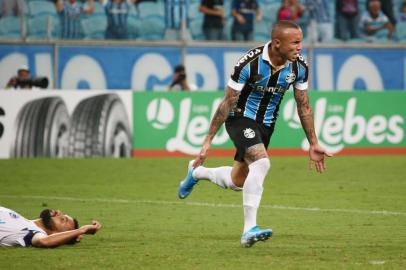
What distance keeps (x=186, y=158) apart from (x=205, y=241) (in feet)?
37.9

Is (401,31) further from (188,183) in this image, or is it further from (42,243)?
(42,243)

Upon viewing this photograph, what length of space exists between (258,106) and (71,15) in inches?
551

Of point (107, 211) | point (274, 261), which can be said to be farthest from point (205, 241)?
point (107, 211)

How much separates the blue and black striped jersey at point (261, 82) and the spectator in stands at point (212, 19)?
1428 centimetres

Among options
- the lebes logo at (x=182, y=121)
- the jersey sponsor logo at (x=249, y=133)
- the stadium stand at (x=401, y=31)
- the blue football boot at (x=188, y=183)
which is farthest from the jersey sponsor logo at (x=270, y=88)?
the stadium stand at (x=401, y=31)

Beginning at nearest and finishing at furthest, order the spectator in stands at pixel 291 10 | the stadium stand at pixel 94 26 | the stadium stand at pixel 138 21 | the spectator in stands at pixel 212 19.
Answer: the stadium stand at pixel 138 21
the stadium stand at pixel 94 26
the spectator in stands at pixel 212 19
the spectator in stands at pixel 291 10

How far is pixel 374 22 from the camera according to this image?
26062 mm

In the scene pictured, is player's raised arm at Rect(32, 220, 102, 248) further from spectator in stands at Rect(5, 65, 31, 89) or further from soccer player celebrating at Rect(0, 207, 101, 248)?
spectator in stands at Rect(5, 65, 31, 89)

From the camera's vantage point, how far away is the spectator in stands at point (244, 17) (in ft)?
80.6

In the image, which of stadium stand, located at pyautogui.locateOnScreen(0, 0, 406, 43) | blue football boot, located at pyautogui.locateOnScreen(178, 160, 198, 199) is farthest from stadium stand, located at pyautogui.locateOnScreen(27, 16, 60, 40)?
blue football boot, located at pyautogui.locateOnScreen(178, 160, 198, 199)

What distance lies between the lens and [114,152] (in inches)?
845

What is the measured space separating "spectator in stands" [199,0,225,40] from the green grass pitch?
12.5 ft

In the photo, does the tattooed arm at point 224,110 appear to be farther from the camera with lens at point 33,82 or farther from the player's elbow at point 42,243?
the camera with lens at point 33,82

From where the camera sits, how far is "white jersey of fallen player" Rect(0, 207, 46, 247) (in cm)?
922
